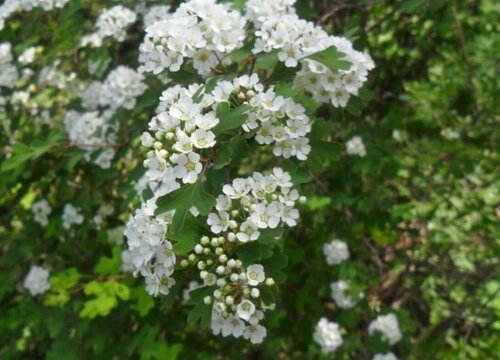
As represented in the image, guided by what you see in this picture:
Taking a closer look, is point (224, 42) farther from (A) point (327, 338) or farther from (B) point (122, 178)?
(A) point (327, 338)

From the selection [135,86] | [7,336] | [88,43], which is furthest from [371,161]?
[7,336]

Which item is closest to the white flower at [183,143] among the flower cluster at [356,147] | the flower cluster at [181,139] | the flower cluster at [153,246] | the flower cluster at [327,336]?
the flower cluster at [181,139]

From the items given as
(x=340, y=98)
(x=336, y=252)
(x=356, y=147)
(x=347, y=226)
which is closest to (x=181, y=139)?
(x=340, y=98)

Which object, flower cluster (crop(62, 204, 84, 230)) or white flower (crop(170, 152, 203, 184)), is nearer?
white flower (crop(170, 152, 203, 184))

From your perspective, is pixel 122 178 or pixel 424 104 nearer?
pixel 122 178

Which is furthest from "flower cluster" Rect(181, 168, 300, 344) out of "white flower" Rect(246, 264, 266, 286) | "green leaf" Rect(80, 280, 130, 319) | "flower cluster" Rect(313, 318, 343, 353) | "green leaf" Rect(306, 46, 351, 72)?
"flower cluster" Rect(313, 318, 343, 353)

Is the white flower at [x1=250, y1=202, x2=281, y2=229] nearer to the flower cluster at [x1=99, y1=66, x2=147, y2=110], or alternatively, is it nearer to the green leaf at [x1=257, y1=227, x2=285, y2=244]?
the green leaf at [x1=257, y1=227, x2=285, y2=244]
